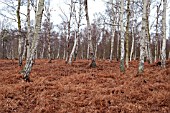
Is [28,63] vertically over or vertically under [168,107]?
over

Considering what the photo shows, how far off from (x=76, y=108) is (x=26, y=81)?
4975 mm

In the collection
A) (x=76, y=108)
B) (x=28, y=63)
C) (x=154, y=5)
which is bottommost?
(x=76, y=108)

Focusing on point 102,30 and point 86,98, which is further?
point 102,30

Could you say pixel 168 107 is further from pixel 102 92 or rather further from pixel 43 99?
pixel 43 99

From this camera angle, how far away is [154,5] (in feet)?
88.3

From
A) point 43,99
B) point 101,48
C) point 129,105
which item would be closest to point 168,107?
point 129,105

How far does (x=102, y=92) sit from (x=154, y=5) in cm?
2108

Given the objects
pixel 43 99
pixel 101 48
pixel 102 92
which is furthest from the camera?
pixel 101 48

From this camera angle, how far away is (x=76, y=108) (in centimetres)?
739

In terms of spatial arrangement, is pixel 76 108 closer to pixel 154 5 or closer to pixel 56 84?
pixel 56 84

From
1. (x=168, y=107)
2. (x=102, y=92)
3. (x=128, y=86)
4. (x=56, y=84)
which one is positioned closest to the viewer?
(x=168, y=107)

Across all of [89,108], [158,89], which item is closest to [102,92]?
[89,108]

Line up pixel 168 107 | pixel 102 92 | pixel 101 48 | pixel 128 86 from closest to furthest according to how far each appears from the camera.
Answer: pixel 168 107
pixel 102 92
pixel 128 86
pixel 101 48

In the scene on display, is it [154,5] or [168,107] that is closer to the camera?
[168,107]
